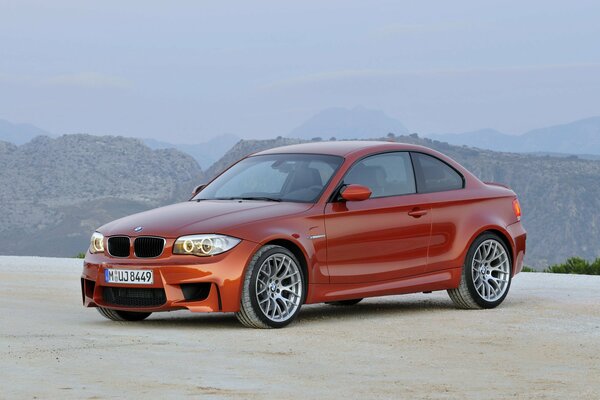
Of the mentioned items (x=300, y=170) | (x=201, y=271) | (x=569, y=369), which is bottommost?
(x=569, y=369)

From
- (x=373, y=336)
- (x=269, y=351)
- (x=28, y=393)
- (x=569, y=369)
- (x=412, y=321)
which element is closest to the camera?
(x=28, y=393)

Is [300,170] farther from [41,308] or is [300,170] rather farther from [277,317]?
[41,308]

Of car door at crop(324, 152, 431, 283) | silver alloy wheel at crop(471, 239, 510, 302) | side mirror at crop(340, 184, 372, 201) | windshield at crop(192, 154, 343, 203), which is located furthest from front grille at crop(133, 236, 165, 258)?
silver alloy wheel at crop(471, 239, 510, 302)

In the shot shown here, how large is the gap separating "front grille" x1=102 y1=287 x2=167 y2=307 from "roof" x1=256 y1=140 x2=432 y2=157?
2.34 metres

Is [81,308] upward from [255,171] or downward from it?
downward

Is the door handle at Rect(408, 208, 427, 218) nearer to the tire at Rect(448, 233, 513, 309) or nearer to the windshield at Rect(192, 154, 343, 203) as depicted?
the tire at Rect(448, 233, 513, 309)

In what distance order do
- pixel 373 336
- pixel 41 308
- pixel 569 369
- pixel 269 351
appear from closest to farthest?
1. pixel 569 369
2. pixel 269 351
3. pixel 373 336
4. pixel 41 308

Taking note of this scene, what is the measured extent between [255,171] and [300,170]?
608 mm

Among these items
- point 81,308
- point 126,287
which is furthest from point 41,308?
point 126,287

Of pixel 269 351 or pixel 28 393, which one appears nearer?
pixel 28 393

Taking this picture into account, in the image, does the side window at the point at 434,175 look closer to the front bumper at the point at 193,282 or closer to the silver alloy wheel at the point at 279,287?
the silver alloy wheel at the point at 279,287

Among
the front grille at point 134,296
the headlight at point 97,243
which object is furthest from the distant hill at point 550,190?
the front grille at point 134,296

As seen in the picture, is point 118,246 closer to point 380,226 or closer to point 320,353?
point 380,226

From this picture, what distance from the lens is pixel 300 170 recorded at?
1197 cm
